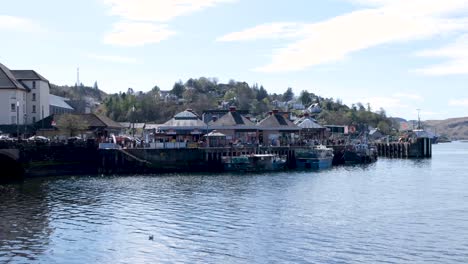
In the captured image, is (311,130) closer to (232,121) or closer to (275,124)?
(275,124)

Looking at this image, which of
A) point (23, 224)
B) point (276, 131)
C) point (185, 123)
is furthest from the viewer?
point (276, 131)

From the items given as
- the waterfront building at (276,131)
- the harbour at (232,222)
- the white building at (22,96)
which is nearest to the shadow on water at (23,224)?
the harbour at (232,222)

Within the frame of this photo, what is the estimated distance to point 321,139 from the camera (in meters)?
131

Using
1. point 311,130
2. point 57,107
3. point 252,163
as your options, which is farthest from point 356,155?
point 57,107

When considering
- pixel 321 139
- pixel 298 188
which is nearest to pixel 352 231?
pixel 298 188

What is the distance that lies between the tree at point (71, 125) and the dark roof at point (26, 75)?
9.77 metres

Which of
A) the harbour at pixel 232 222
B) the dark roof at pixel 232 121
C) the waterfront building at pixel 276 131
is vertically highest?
the dark roof at pixel 232 121

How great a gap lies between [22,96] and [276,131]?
4574cm

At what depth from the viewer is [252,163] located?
297 feet

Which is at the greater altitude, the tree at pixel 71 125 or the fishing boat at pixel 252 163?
the tree at pixel 71 125

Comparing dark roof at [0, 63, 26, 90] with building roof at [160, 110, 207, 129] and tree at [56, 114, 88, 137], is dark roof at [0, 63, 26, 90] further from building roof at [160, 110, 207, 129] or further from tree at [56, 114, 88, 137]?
building roof at [160, 110, 207, 129]

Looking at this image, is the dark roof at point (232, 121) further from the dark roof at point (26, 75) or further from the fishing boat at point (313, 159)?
the dark roof at point (26, 75)

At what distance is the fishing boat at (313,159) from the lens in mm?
98312

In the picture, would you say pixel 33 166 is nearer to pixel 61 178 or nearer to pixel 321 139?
pixel 61 178
